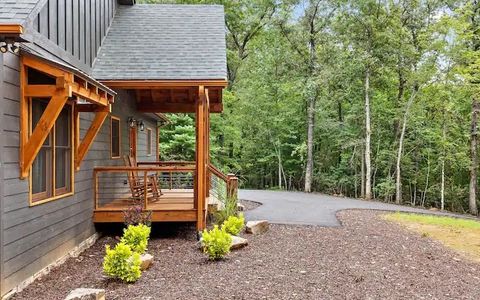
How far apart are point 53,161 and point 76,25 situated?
2.33 metres

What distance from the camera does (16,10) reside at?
408cm

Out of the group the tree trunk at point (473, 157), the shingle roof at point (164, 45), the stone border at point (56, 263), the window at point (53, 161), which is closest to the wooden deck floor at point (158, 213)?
the stone border at point (56, 263)

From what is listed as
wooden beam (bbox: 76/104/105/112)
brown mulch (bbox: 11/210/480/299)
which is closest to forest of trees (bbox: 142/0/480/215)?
brown mulch (bbox: 11/210/480/299)

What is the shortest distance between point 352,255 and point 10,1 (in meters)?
5.74

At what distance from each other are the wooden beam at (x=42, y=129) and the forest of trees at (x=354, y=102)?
1206cm

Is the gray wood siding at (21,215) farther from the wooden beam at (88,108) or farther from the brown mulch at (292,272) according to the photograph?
the wooden beam at (88,108)

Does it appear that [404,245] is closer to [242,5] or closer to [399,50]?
[399,50]

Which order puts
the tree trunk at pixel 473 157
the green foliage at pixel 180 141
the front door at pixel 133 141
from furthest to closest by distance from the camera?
1. the green foliage at pixel 180 141
2. the tree trunk at pixel 473 157
3. the front door at pixel 133 141

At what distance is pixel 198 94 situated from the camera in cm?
712

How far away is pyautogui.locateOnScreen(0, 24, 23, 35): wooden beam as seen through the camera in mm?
3573

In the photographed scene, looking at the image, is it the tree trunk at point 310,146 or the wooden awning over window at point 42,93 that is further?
the tree trunk at point 310,146

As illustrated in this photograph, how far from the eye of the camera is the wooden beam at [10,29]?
357cm

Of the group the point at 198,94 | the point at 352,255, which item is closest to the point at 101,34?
the point at 198,94

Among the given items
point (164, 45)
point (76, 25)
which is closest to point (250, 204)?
point (164, 45)
